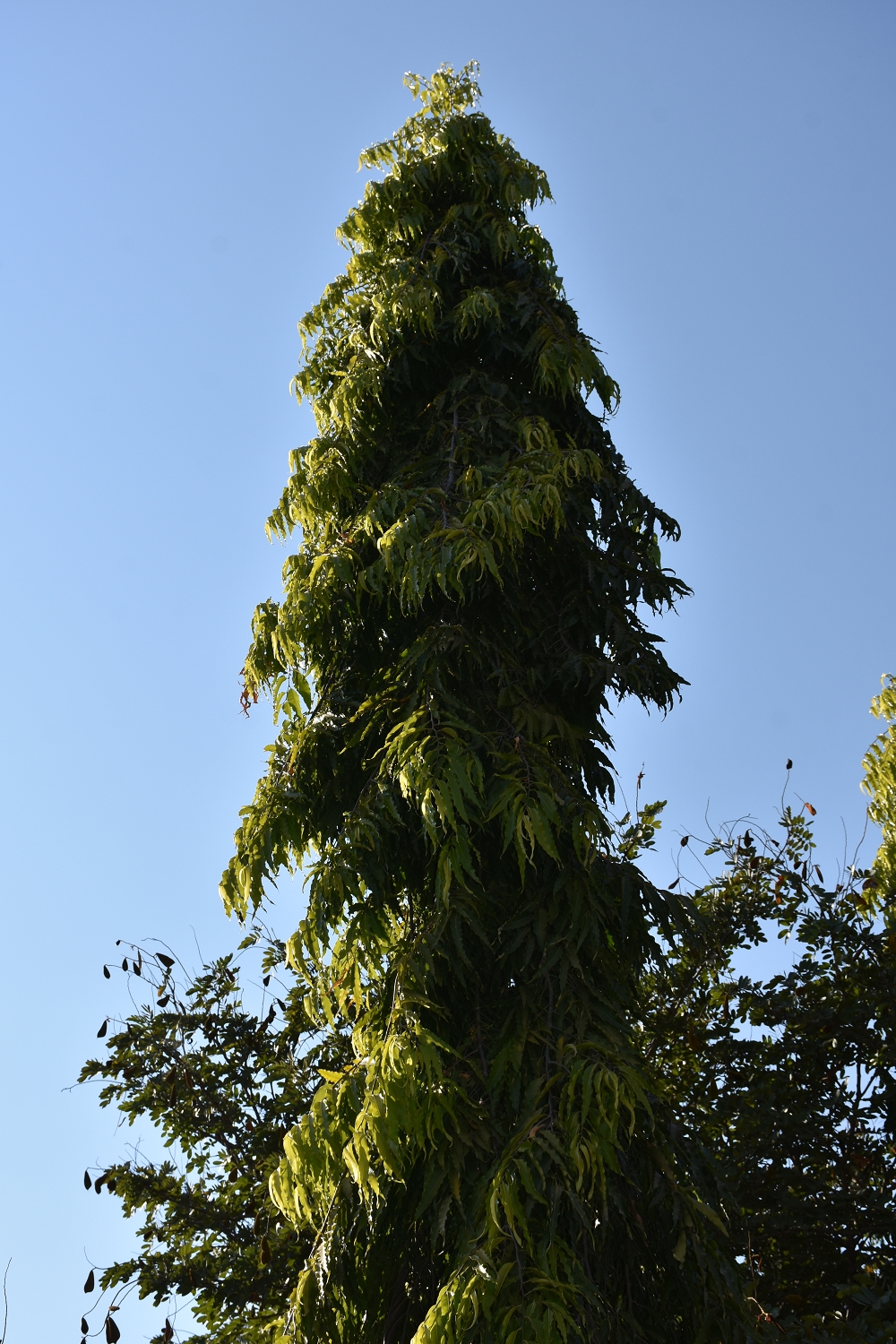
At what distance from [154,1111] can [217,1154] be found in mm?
528

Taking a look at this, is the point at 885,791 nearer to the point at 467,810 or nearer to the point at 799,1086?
the point at 799,1086

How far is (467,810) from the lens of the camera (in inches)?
197

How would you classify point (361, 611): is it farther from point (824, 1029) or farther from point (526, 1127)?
point (824, 1029)

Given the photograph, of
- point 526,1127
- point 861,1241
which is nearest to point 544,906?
point 526,1127

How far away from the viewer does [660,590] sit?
6246 millimetres

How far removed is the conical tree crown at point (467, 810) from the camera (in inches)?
176

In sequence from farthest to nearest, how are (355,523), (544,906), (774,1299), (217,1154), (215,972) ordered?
(215,972)
(217,1154)
(774,1299)
(355,523)
(544,906)

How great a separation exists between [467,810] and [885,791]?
4763 mm

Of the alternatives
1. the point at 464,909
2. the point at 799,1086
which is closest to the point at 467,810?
the point at 464,909

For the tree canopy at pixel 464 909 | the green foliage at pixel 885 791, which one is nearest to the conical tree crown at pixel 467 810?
the tree canopy at pixel 464 909

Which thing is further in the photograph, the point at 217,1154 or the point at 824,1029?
the point at 217,1154

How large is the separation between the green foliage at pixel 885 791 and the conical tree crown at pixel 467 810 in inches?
119

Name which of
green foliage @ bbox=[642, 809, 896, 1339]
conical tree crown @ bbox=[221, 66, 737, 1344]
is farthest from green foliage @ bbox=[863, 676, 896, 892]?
conical tree crown @ bbox=[221, 66, 737, 1344]

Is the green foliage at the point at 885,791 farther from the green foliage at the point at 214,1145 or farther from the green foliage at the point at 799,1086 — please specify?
the green foliage at the point at 214,1145
